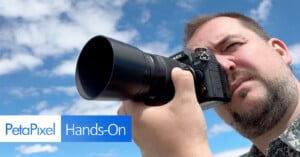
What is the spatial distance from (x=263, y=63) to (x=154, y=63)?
2.85 feet

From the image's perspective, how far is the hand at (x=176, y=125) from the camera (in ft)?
4.17

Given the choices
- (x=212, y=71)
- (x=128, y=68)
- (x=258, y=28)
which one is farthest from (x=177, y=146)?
(x=258, y=28)

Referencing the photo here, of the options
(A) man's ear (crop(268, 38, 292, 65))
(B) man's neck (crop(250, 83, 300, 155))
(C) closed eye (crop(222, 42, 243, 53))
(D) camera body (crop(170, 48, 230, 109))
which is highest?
(A) man's ear (crop(268, 38, 292, 65))

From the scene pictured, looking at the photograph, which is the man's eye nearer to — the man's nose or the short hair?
the man's nose

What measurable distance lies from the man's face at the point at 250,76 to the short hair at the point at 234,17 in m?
0.08

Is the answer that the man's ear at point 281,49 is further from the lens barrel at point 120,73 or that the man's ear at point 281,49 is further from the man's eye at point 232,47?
the lens barrel at point 120,73

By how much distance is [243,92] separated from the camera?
1.96 m

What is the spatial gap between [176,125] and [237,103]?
787mm

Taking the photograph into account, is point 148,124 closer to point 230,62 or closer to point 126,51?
point 126,51

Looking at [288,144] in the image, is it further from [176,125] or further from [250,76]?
[176,125]

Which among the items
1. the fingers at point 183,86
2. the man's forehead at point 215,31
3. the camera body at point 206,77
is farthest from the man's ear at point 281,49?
the fingers at point 183,86

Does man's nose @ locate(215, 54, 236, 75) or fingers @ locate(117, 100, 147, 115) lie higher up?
man's nose @ locate(215, 54, 236, 75)

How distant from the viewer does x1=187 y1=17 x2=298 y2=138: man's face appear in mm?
1980

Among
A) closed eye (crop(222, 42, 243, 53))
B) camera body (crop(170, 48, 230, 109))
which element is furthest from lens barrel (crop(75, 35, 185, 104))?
closed eye (crop(222, 42, 243, 53))
